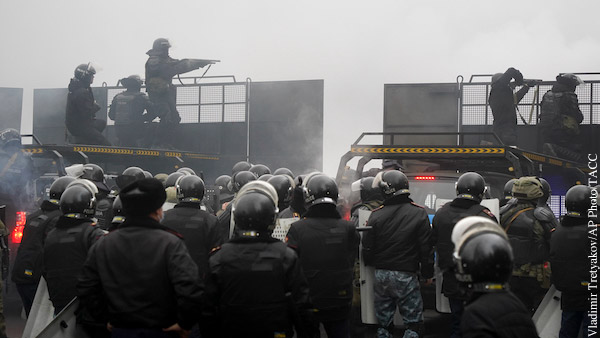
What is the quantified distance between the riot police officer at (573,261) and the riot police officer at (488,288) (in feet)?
12.3

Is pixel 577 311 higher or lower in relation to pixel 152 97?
lower

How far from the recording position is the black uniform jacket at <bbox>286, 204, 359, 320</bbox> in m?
6.40

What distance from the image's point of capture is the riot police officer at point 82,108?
47.8 ft

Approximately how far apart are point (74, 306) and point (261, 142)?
1123cm

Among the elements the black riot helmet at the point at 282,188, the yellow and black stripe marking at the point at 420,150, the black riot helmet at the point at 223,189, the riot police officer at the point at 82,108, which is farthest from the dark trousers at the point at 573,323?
the riot police officer at the point at 82,108

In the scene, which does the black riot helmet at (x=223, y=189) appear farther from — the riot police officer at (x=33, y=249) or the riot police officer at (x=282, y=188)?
the riot police officer at (x=33, y=249)

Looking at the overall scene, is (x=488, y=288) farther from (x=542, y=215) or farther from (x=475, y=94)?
(x=475, y=94)

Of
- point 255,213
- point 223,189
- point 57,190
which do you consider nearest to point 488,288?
point 255,213

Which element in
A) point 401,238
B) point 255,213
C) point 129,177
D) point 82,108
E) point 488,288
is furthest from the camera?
point 82,108

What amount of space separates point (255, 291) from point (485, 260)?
1.69 metres

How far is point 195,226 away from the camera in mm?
7098

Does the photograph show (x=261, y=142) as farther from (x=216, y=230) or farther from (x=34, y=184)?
(x=216, y=230)

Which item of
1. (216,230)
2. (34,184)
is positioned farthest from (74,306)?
(34,184)

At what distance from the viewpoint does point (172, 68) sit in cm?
1652
